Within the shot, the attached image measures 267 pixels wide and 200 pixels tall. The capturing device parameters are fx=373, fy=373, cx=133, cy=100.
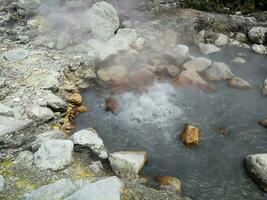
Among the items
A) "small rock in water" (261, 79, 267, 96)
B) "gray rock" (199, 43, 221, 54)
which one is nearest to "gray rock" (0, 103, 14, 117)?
"small rock in water" (261, 79, 267, 96)

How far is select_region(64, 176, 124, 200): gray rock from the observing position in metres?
5.09

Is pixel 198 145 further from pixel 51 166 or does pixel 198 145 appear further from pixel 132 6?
pixel 132 6

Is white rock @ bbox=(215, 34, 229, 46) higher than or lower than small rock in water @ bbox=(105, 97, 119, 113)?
higher

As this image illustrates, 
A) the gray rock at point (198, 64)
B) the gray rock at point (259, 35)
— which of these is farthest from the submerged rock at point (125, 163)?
the gray rock at point (259, 35)

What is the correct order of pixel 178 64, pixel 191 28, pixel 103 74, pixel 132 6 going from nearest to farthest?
1. pixel 103 74
2. pixel 178 64
3. pixel 191 28
4. pixel 132 6

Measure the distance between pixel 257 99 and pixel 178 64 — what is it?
227 centimetres

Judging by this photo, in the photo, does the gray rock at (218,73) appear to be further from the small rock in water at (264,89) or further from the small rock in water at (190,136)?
the small rock in water at (190,136)

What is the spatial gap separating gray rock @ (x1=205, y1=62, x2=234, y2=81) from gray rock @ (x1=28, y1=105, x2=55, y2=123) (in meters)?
4.15

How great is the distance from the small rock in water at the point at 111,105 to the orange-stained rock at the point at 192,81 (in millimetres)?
1655

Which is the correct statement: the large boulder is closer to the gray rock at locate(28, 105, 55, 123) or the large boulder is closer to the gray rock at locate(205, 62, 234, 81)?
the gray rock at locate(205, 62, 234, 81)

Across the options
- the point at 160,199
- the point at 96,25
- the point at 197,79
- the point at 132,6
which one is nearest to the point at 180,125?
the point at 197,79

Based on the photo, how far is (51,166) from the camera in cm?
603

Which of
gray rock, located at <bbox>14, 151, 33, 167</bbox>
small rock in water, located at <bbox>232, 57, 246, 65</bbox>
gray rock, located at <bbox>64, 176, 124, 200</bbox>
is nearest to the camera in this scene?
gray rock, located at <bbox>64, 176, 124, 200</bbox>

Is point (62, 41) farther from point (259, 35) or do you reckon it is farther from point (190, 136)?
point (259, 35)
